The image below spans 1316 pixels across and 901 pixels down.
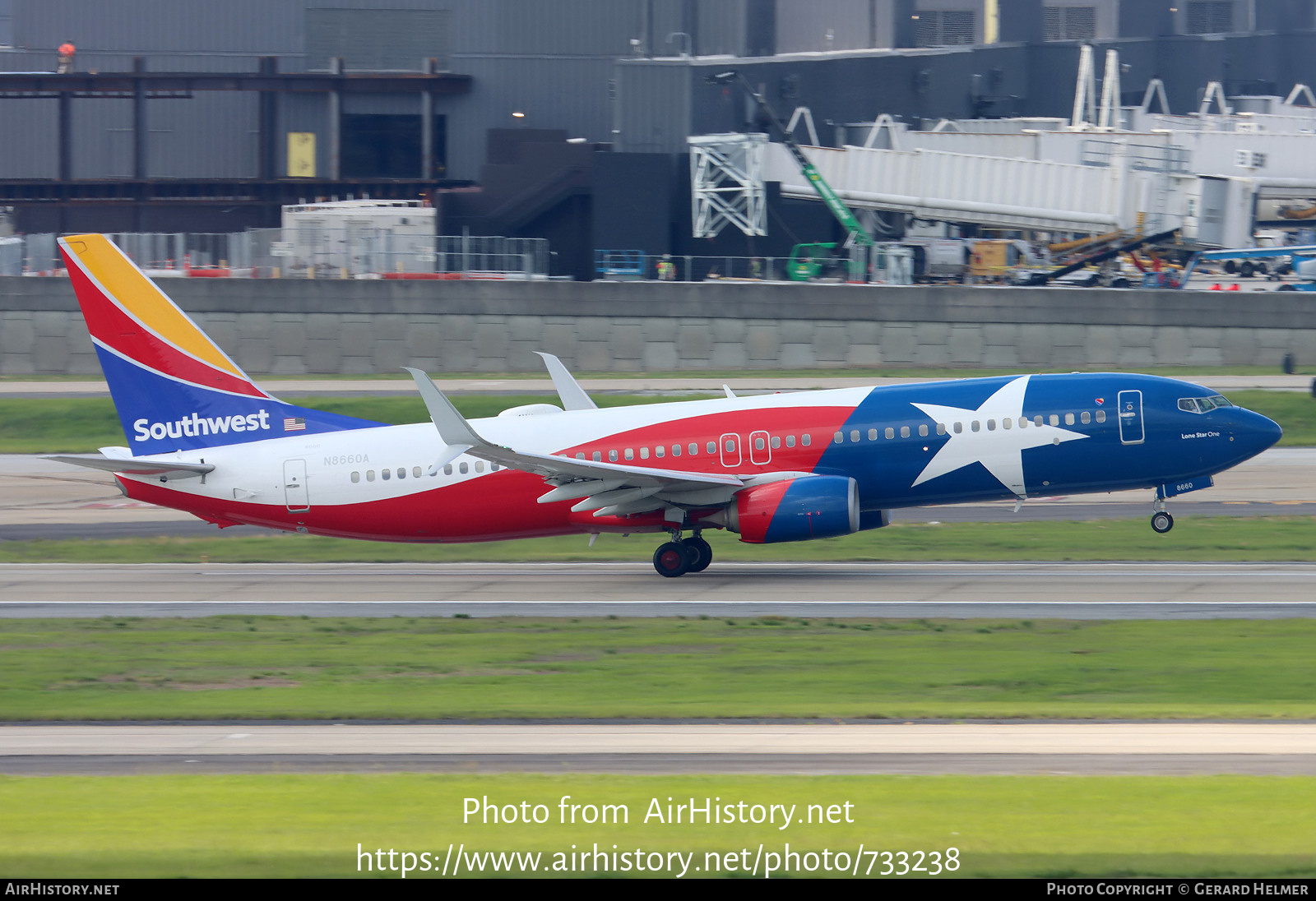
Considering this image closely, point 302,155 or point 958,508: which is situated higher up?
point 302,155

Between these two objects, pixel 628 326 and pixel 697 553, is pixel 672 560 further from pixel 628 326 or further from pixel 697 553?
pixel 628 326

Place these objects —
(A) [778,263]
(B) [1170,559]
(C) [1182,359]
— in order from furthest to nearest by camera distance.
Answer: (A) [778,263], (C) [1182,359], (B) [1170,559]

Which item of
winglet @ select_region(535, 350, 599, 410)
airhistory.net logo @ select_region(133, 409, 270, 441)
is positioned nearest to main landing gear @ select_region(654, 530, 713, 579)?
winglet @ select_region(535, 350, 599, 410)

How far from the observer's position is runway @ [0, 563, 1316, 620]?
99.1ft

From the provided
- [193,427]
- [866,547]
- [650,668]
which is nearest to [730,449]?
[866,547]

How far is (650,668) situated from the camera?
25.2 meters

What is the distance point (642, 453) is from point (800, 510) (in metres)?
4.21

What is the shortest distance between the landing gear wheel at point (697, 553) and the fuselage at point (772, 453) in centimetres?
97

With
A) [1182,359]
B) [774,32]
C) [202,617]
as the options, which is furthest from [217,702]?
[774,32]

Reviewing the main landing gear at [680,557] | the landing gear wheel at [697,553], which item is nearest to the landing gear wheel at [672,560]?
the main landing gear at [680,557]
